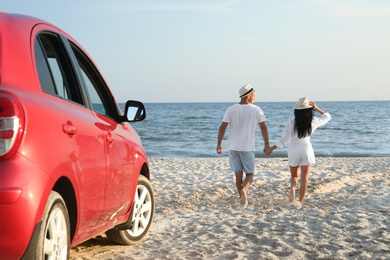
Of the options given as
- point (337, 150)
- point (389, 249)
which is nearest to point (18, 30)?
point (389, 249)

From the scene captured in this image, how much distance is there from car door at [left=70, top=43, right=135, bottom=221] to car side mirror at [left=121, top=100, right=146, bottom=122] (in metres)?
0.09

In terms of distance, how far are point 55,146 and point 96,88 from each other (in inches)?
70.4

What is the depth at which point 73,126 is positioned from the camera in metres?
3.56

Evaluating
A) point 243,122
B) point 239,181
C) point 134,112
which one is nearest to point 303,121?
point 243,122

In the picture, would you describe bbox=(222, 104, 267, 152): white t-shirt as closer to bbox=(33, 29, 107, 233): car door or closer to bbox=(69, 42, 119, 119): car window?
bbox=(69, 42, 119, 119): car window

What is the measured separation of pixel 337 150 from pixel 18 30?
2653 centimetres

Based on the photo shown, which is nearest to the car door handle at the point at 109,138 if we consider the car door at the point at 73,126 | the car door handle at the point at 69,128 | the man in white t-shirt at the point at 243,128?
the car door at the point at 73,126

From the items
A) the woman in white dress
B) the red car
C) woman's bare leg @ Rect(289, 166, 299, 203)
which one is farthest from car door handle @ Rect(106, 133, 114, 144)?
woman's bare leg @ Rect(289, 166, 299, 203)

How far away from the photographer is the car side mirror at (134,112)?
Answer: 4.91 meters

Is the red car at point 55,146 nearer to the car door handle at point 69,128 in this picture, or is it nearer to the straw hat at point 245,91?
the car door handle at point 69,128

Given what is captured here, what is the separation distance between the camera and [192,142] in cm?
3509

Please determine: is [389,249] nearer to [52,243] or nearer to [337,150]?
[52,243]

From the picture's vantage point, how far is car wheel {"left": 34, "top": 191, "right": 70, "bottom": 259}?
3041mm

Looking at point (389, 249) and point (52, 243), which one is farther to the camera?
point (389, 249)
